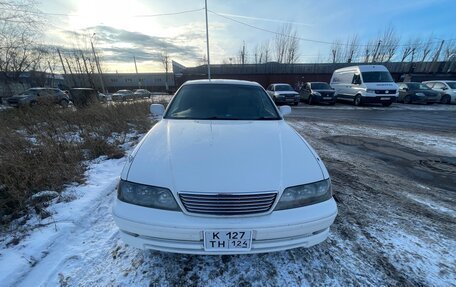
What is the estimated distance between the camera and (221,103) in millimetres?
3000

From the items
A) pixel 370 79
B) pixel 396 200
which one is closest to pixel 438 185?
pixel 396 200

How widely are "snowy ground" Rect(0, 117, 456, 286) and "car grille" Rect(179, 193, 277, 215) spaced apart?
2.14 ft

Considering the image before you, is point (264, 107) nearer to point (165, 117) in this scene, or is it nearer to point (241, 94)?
point (241, 94)

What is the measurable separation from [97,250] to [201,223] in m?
1.30

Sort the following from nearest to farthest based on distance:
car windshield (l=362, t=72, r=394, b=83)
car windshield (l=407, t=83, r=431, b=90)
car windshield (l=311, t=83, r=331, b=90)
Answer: car windshield (l=362, t=72, r=394, b=83) < car windshield (l=311, t=83, r=331, b=90) < car windshield (l=407, t=83, r=431, b=90)

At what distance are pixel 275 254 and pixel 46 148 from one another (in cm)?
439

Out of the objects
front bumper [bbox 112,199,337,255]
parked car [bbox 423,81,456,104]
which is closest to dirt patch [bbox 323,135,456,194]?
front bumper [bbox 112,199,337,255]

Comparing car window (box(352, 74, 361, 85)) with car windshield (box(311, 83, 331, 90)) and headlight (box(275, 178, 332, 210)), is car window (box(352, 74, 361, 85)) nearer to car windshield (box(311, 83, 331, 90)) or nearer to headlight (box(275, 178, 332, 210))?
car windshield (box(311, 83, 331, 90))

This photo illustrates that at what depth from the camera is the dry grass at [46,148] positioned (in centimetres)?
286

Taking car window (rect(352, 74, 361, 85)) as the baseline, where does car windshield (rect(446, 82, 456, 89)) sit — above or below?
below

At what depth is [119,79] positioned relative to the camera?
190 feet

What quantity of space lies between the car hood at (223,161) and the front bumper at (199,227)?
206 mm

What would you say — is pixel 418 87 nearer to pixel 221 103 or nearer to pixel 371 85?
pixel 371 85

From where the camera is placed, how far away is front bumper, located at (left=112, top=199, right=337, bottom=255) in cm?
147
